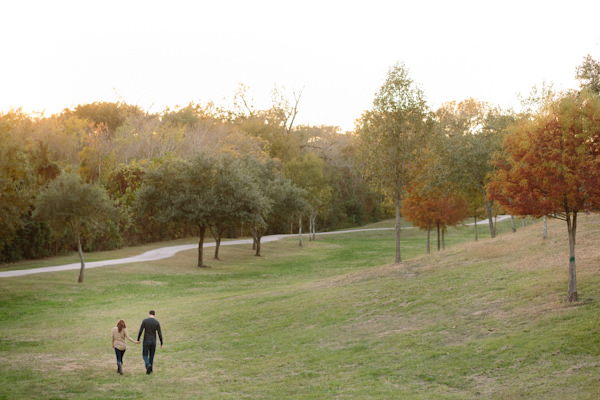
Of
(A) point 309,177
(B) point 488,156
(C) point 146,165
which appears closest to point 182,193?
(C) point 146,165

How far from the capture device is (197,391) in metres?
11.7

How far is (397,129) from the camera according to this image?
93.0 ft

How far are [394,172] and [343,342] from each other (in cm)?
1471

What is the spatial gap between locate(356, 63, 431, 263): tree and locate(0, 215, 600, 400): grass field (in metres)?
5.14

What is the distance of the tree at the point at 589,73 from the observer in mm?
19359

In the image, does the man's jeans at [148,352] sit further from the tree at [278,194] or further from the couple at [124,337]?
the tree at [278,194]

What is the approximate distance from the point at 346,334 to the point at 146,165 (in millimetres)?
42440

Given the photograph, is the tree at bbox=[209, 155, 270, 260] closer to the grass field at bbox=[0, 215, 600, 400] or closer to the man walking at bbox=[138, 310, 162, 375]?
the grass field at bbox=[0, 215, 600, 400]

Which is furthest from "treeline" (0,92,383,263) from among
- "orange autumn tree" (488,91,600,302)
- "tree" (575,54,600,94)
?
"tree" (575,54,600,94)

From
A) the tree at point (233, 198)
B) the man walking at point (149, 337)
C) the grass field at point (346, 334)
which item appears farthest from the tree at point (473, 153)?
the man walking at point (149, 337)

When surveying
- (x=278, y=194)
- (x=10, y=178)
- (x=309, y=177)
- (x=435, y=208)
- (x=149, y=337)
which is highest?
(x=309, y=177)

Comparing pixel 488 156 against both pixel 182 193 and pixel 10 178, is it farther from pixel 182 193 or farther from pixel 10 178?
pixel 10 178

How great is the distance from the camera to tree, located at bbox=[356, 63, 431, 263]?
28391 millimetres

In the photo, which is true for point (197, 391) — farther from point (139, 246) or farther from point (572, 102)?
Answer: point (139, 246)
